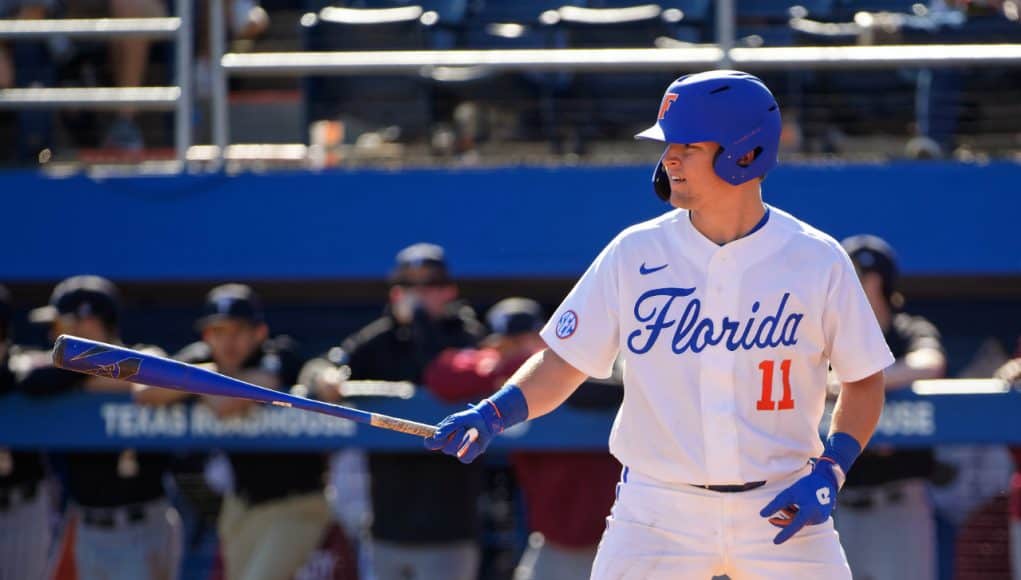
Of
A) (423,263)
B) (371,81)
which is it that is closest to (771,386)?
(423,263)

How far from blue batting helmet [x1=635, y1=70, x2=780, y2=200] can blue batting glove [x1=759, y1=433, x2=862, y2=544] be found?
26.1 inches

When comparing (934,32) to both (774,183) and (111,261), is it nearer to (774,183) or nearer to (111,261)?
(774,183)

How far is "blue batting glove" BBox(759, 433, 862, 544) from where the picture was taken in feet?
10.7

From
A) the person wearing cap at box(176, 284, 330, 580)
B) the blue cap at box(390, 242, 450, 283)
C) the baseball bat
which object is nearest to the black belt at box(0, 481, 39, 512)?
the person wearing cap at box(176, 284, 330, 580)

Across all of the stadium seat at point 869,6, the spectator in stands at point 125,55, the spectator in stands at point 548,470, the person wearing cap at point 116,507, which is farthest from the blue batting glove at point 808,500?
the spectator in stands at point 125,55

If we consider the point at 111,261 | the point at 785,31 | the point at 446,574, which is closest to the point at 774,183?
the point at 785,31

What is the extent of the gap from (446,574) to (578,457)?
65 cm

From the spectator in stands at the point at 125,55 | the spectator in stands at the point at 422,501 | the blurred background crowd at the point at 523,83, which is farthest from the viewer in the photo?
the spectator in stands at the point at 125,55

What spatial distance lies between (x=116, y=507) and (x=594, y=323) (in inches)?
117

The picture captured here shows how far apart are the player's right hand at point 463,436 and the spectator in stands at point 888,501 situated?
2.39 meters

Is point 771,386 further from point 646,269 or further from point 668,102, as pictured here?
point 668,102

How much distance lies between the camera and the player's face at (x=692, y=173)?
3.42 meters

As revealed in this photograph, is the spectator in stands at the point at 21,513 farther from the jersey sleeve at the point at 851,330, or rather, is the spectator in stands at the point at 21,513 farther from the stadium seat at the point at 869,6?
the stadium seat at the point at 869,6

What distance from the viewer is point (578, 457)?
5.58m
